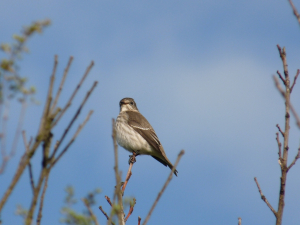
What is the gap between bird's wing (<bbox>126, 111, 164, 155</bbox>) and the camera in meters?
11.2

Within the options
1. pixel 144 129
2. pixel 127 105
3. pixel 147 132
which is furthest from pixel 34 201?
pixel 127 105

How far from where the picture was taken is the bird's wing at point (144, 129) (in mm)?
11250

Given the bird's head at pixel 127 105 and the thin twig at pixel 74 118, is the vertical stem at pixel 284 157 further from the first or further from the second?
the bird's head at pixel 127 105

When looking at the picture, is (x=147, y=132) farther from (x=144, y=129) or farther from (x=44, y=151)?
(x=44, y=151)

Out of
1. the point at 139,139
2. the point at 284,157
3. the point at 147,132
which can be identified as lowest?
the point at 284,157

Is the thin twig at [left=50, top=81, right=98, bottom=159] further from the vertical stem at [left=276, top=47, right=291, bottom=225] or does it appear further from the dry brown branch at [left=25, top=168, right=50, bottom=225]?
the vertical stem at [left=276, top=47, right=291, bottom=225]

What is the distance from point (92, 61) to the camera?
103 inches

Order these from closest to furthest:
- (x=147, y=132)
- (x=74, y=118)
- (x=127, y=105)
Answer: (x=74, y=118)
(x=147, y=132)
(x=127, y=105)

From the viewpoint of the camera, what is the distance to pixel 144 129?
1177 centimetres

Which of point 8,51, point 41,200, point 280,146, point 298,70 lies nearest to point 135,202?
point 280,146

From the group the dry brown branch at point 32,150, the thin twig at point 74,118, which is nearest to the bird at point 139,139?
the thin twig at point 74,118

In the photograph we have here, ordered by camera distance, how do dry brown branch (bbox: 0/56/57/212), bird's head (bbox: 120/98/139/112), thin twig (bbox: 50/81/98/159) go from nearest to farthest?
1. dry brown branch (bbox: 0/56/57/212)
2. thin twig (bbox: 50/81/98/159)
3. bird's head (bbox: 120/98/139/112)

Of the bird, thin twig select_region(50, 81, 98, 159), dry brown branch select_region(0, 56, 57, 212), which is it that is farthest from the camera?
the bird

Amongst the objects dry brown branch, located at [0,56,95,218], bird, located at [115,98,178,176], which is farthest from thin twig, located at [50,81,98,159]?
bird, located at [115,98,178,176]
